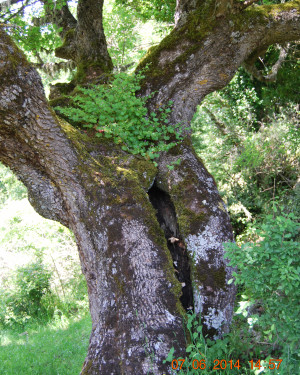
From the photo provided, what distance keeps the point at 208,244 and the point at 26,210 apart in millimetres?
9482

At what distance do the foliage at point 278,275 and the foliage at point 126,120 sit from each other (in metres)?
2.41

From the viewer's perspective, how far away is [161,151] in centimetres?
509

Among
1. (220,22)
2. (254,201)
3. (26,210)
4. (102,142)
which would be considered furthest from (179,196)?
(26,210)

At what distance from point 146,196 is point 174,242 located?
78cm

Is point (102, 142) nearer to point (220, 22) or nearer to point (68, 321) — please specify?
point (220, 22)

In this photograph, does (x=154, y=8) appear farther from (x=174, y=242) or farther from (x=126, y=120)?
(x=174, y=242)

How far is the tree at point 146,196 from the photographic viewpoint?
356 centimetres

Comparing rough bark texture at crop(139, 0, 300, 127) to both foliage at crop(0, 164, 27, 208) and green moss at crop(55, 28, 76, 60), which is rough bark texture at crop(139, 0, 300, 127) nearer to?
green moss at crop(55, 28, 76, 60)

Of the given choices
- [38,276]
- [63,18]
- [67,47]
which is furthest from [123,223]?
[63,18]

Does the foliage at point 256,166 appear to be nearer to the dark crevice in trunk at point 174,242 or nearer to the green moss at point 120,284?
the dark crevice in trunk at point 174,242

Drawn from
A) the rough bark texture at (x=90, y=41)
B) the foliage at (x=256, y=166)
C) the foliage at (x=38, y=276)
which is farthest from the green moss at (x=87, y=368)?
the foliage at (x=256, y=166)

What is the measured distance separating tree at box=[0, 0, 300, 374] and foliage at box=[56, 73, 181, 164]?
175mm

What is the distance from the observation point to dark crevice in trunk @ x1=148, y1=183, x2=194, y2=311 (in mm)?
4352

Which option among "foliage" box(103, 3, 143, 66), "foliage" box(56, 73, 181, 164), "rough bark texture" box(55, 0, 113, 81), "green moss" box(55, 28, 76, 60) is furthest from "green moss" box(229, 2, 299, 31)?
"foliage" box(103, 3, 143, 66)
